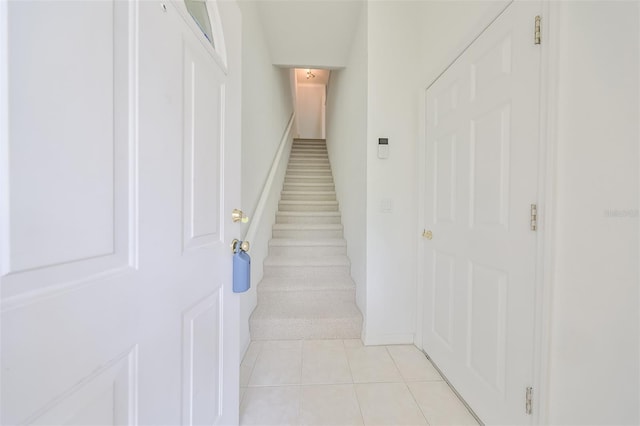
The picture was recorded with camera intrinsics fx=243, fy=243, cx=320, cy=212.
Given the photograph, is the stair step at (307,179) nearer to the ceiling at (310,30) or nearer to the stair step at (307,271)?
the ceiling at (310,30)

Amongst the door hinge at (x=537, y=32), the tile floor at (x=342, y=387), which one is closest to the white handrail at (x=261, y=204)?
the tile floor at (x=342, y=387)

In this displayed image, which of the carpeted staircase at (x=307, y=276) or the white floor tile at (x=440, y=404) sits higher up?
the carpeted staircase at (x=307, y=276)

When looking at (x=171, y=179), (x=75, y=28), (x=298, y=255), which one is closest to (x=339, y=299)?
(x=298, y=255)

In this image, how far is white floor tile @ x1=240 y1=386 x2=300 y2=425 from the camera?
4.03 ft

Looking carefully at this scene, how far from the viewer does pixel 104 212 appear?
1.55 feet

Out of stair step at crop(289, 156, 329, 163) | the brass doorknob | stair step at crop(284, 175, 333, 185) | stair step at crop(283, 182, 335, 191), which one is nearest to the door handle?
the brass doorknob

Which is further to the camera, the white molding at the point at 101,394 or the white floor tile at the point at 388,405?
the white floor tile at the point at 388,405

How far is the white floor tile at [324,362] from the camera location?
4.96 ft

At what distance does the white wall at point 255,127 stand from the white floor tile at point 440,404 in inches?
46.2

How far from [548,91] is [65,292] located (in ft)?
4.67

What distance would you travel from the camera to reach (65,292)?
0.39 metres

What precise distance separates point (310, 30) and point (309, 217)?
6.37ft

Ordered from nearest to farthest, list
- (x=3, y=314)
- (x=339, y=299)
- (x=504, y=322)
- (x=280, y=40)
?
(x=3, y=314)
(x=504, y=322)
(x=339, y=299)
(x=280, y=40)

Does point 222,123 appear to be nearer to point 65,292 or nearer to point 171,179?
point 171,179
